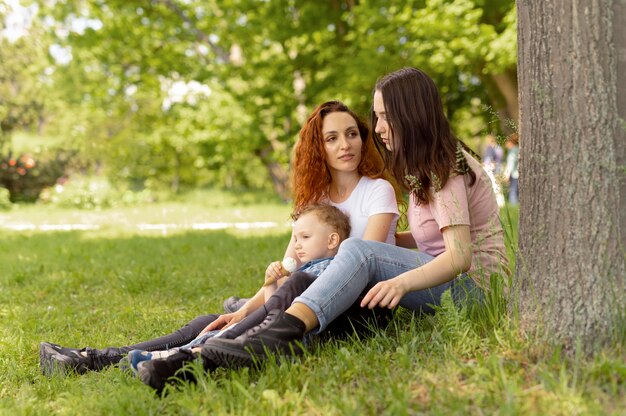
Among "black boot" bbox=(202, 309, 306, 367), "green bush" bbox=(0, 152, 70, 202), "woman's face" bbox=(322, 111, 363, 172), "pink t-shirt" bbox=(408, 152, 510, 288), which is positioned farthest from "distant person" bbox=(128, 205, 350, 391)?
"green bush" bbox=(0, 152, 70, 202)

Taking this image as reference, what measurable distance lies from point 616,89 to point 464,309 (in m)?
1.12

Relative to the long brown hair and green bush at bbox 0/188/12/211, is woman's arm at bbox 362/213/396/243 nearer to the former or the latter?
the long brown hair

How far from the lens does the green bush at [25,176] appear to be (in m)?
19.4

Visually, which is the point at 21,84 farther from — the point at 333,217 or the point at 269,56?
the point at 333,217

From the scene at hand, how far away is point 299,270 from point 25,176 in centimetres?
1781

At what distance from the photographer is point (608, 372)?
2.57 m

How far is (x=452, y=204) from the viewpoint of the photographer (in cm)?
349

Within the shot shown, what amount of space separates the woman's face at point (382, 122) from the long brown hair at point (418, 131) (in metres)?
0.03

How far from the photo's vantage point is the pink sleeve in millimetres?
3453

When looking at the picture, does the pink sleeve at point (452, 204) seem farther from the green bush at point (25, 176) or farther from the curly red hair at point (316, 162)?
the green bush at point (25, 176)

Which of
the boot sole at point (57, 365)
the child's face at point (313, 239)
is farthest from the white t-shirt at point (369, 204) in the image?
the boot sole at point (57, 365)

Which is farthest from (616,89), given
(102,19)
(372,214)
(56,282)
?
(102,19)

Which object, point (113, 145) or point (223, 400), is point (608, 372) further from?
point (113, 145)

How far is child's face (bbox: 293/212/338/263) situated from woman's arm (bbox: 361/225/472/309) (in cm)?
62
